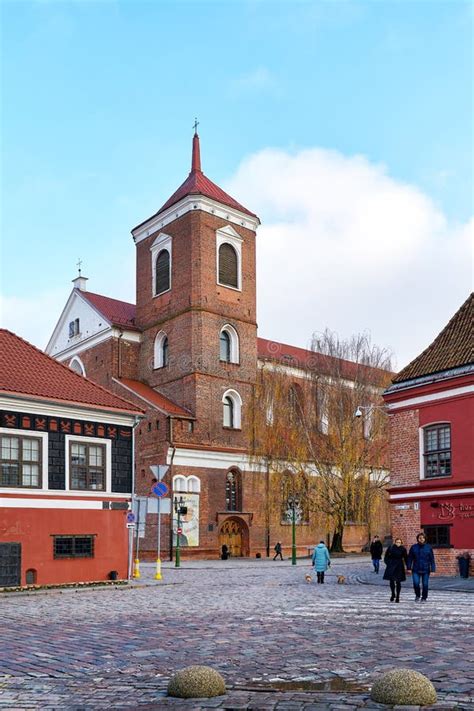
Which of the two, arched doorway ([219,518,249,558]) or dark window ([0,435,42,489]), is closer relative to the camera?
dark window ([0,435,42,489])

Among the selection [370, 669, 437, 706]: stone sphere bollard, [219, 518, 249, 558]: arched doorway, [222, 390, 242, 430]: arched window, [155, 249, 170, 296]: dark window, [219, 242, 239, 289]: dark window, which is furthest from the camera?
[155, 249, 170, 296]: dark window

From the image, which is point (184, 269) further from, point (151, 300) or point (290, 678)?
point (290, 678)

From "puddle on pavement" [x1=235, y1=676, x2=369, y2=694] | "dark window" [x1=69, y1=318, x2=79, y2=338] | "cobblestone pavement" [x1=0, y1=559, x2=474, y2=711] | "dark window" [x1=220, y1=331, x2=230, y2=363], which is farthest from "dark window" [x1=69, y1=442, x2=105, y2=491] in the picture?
"dark window" [x1=69, y1=318, x2=79, y2=338]

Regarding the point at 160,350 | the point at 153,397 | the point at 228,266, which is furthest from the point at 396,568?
the point at 228,266

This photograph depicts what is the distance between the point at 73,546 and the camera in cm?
2444

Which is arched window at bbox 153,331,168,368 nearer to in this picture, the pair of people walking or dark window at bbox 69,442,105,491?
dark window at bbox 69,442,105,491

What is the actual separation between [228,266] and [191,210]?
13.7ft

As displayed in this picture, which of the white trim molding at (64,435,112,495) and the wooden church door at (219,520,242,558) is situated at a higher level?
the white trim molding at (64,435,112,495)

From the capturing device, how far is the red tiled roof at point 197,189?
51609 mm

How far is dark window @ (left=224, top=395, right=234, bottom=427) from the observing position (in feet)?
165

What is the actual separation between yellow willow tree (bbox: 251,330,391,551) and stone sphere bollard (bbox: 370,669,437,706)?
36.3 m

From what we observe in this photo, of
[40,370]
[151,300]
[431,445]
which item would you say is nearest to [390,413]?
[431,445]

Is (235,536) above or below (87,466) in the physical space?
below

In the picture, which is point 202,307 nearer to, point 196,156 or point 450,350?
point 196,156
